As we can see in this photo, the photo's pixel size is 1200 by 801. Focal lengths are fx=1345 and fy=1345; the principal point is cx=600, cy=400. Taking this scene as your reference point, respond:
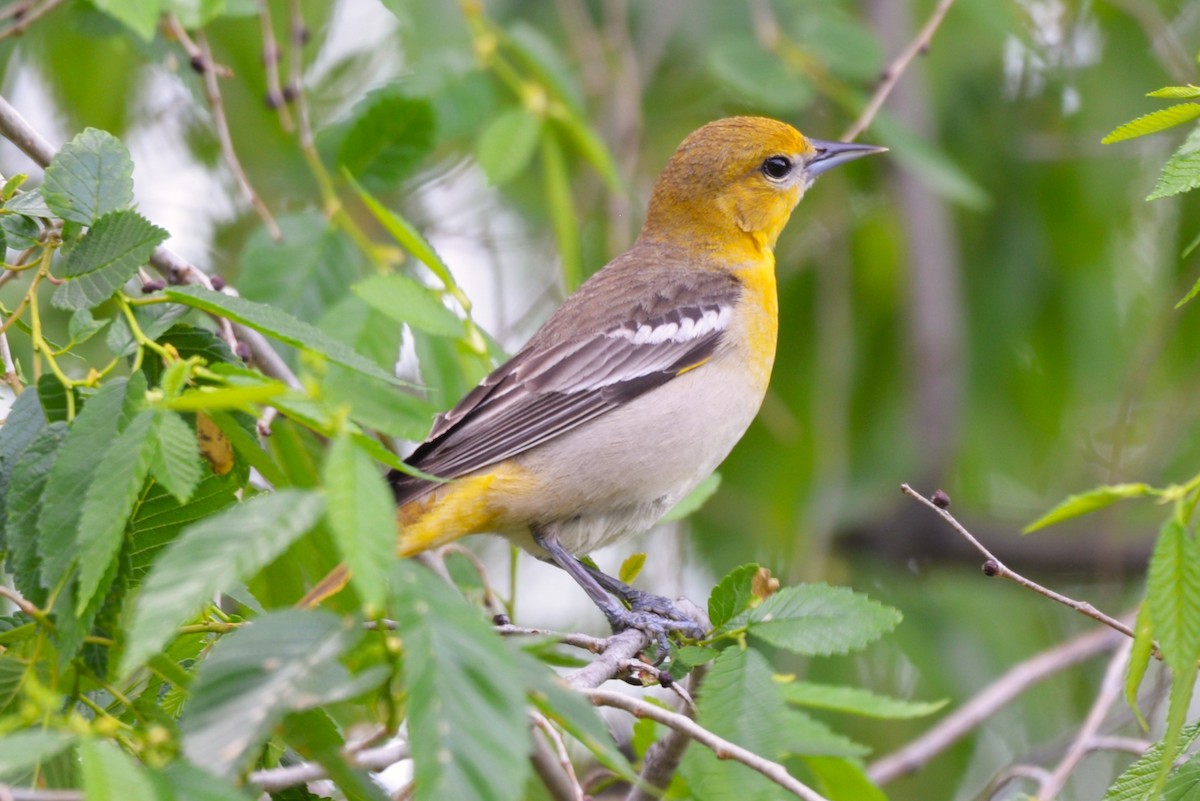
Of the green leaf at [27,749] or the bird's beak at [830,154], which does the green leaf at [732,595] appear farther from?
the bird's beak at [830,154]

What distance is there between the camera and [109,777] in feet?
5.53

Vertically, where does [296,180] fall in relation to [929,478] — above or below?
above

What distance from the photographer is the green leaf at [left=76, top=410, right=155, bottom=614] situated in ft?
6.36

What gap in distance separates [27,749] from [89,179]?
48.5 inches

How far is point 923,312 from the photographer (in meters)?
6.71

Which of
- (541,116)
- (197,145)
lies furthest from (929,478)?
(197,145)

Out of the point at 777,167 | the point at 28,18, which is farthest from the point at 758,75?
the point at 28,18

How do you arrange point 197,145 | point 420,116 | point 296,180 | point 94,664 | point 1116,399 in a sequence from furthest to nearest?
point 1116,399 → point 197,145 → point 296,180 → point 420,116 → point 94,664

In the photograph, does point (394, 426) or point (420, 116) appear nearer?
point (394, 426)

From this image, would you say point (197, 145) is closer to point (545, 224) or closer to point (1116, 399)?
point (545, 224)

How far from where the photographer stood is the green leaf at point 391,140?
14.3ft

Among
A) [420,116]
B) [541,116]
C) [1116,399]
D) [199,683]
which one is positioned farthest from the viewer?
[1116,399]

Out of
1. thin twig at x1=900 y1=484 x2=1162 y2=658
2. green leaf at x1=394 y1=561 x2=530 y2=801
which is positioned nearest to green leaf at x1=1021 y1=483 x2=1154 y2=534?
thin twig at x1=900 y1=484 x2=1162 y2=658

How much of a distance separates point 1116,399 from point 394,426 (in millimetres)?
5503
